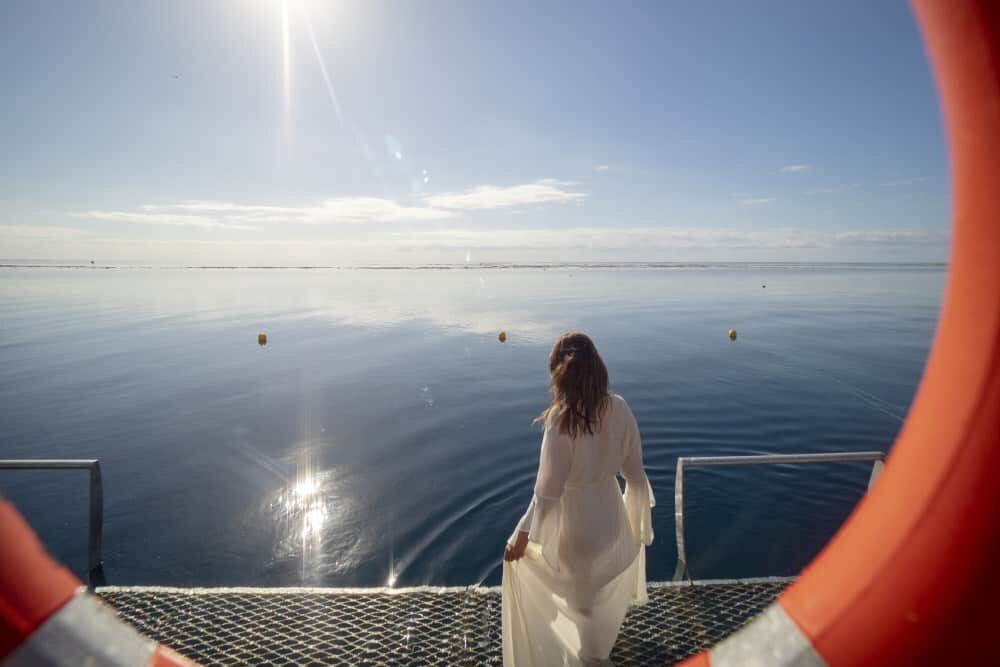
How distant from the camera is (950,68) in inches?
48.3

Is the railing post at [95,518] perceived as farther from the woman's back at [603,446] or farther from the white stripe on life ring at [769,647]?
the white stripe on life ring at [769,647]

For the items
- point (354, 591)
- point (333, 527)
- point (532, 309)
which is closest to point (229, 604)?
point (354, 591)

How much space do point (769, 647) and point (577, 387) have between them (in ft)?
4.02

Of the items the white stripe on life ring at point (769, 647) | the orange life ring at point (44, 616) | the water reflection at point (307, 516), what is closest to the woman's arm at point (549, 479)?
the white stripe on life ring at point (769, 647)

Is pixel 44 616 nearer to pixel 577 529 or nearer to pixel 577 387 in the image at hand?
pixel 577 387

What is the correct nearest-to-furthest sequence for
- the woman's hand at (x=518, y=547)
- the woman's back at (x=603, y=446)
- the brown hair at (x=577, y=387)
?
the brown hair at (x=577, y=387) < the woman's back at (x=603, y=446) < the woman's hand at (x=518, y=547)

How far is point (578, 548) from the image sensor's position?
2.59m

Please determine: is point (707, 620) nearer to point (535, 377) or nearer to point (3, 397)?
point (535, 377)

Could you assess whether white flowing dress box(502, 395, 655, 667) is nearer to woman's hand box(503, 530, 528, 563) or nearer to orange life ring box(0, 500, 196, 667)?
woman's hand box(503, 530, 528, 563)

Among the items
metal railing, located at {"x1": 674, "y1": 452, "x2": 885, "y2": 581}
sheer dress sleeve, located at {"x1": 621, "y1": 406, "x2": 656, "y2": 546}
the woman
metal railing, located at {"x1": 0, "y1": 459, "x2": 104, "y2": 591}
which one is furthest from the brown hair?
metal railing, located at {"x1": 0, "y1": 459, "x2": 104, "y2": 591}

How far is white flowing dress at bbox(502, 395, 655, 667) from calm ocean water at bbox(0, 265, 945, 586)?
8.03 feet

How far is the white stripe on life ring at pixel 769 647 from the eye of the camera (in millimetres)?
1311

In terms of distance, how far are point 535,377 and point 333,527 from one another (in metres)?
7.47

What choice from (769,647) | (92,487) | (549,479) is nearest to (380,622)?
(549,479)
